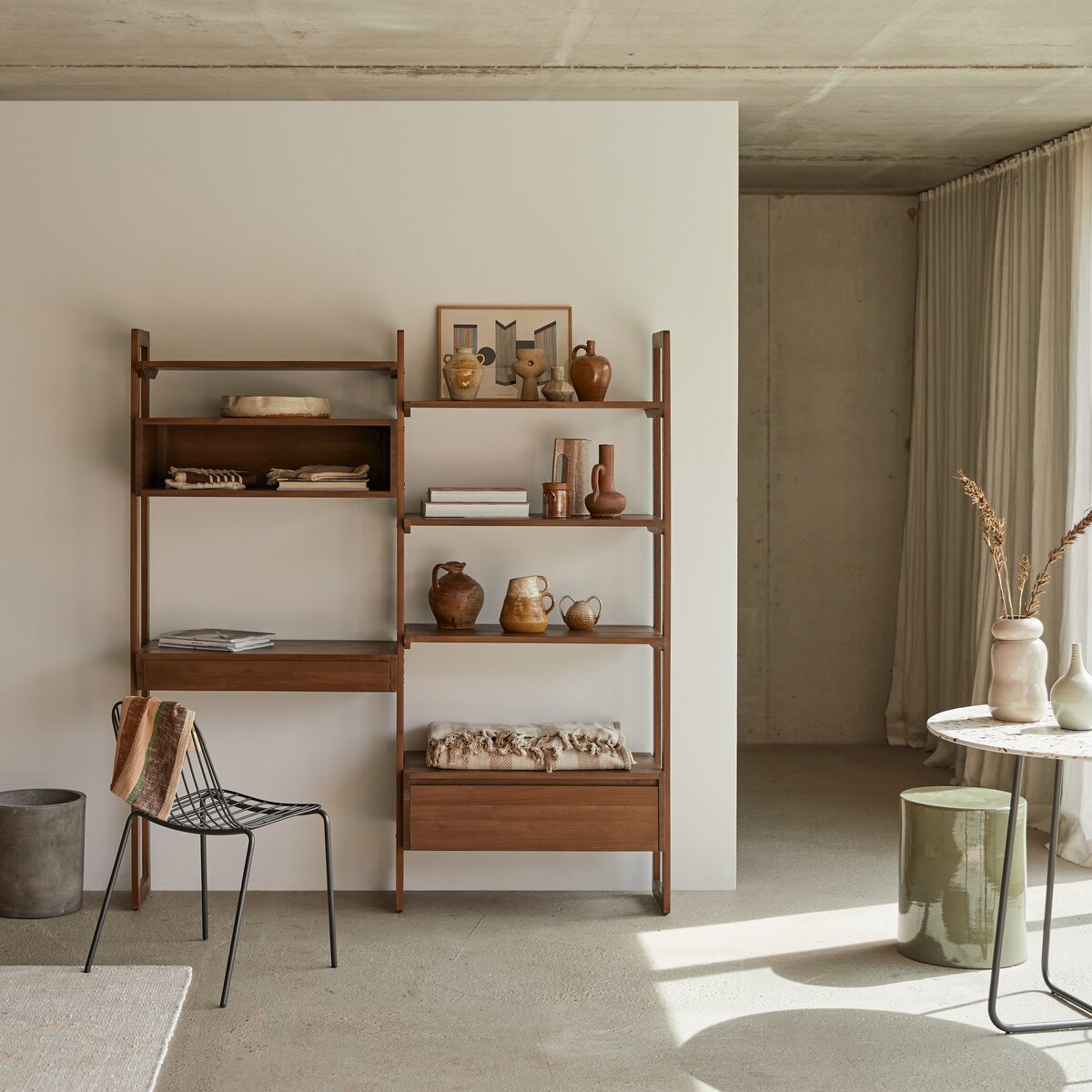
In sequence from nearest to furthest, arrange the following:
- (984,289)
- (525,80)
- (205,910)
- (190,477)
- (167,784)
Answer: (167,784) < (205,910) < (190,477) < (525,80) < (984,289)

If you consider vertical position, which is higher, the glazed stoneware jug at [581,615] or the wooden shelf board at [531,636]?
the glazed stoneware jug at [581,615]

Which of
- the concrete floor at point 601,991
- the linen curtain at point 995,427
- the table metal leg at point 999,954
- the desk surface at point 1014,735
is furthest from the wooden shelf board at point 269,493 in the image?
the linen curtain at point 995,427

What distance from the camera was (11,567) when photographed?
4641mm

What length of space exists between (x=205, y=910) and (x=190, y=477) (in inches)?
57.0

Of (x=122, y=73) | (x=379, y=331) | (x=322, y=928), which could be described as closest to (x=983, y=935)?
(x=322, y=928)

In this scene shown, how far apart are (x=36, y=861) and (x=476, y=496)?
1921 mm

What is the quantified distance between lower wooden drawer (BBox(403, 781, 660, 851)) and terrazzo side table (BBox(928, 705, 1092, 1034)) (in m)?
1.23

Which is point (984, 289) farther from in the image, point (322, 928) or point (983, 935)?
point (322, 928)

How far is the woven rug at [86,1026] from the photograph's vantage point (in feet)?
10.2

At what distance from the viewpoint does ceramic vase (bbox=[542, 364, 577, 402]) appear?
14.6 ft

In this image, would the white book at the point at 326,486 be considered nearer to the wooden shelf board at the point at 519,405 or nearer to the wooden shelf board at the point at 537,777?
the wooden shelf board at the point at 519,405

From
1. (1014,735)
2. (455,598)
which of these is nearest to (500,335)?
(455,598)

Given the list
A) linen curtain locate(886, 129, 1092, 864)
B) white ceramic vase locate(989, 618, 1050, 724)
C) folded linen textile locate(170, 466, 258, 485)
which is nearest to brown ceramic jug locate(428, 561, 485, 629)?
folded linen textile locate(170, 466, 258, 485)

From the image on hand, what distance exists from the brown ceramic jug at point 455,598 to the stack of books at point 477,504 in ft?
0.62
